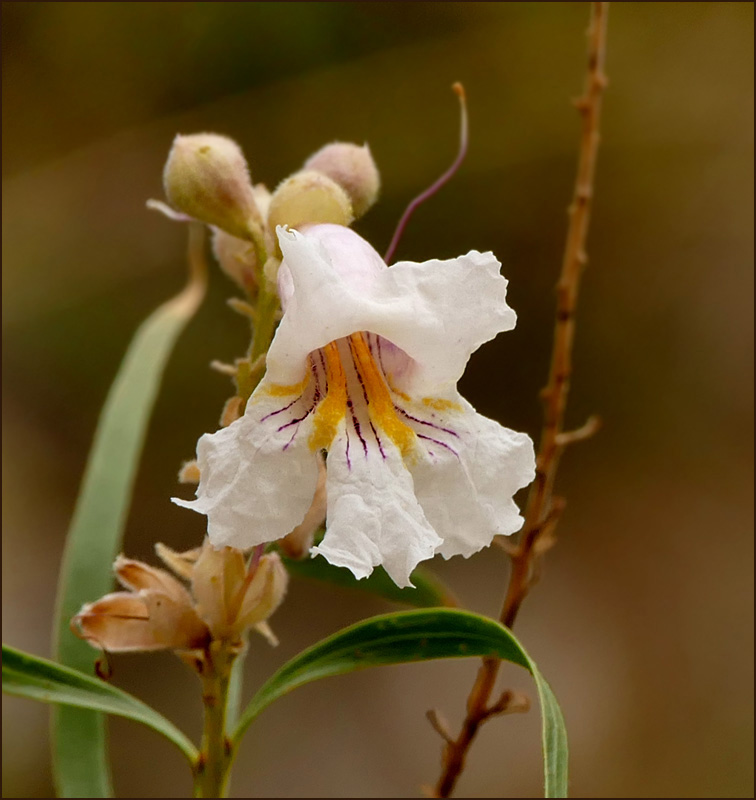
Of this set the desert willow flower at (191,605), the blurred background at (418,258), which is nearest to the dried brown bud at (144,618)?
the desert willow flower at (191,605)

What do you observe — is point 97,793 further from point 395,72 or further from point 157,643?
point 395,72

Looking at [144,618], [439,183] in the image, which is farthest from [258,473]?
[439,183]

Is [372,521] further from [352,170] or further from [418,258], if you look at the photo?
[418,258]

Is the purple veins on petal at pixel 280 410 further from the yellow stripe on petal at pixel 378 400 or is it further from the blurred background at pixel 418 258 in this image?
the blurred background at pixel 418 258

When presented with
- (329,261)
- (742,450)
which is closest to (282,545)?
(329,261)

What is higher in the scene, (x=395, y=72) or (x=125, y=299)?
(x=395, y=72)

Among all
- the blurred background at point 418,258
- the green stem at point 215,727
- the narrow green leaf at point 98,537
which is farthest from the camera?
the blurred background at point 418,258

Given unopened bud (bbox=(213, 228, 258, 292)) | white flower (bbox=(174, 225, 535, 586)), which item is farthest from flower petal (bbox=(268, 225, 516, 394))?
unopened bud (bbox=(213, 228, 258, 292))
